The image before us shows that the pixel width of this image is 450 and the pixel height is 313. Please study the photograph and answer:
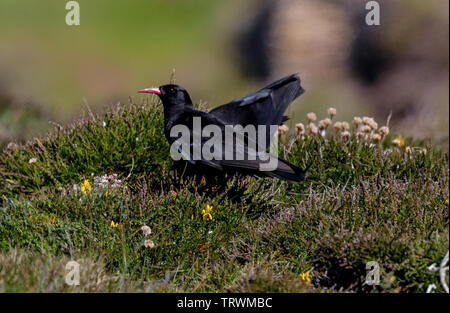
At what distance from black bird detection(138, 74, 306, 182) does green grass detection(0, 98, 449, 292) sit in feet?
0.78

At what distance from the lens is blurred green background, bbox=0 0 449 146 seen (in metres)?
9.30

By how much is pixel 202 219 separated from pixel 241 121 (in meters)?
1.27

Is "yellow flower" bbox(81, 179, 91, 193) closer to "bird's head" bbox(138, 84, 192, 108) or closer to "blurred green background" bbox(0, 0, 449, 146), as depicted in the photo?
"bird's head" bbox(138, 84, 192, 108)

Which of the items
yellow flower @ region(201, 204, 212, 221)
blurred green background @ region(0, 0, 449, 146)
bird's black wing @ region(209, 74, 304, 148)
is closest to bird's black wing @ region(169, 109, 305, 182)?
bird's black wing @ region(209, 74, 304, 148)

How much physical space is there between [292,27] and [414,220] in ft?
22.3

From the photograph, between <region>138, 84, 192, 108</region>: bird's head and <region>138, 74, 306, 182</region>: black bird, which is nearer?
<region>138, 74, 306, 182</region>: black bird

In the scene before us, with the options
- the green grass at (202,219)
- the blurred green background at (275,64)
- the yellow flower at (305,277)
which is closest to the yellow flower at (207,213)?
the green grass at (202,219)

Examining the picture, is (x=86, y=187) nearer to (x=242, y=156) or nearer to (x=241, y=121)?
(x=242, y=156)

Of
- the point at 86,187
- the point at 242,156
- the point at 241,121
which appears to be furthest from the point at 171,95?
the point at 86,187

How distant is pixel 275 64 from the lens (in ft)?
34.7

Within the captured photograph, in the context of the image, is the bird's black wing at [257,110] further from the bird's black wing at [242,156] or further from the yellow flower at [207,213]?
the yellow flower at [207,213]

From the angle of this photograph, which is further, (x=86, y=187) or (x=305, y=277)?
(x=86, y=187)

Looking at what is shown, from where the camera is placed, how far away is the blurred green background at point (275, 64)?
Result: 930cm
